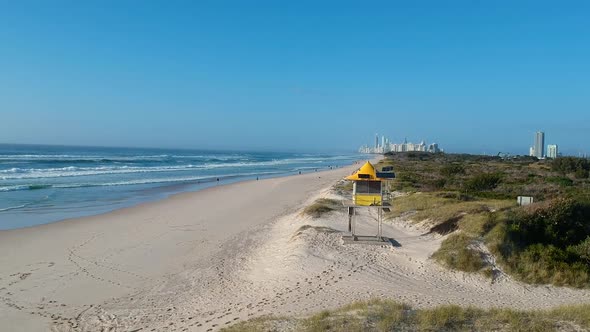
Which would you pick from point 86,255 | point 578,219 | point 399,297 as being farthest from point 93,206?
point 578,219

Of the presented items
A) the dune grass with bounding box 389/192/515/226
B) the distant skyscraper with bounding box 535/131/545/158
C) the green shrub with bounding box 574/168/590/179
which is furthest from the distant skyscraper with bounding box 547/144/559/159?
the dune grass with bounding box 389/192/515/226

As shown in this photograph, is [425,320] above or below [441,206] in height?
below

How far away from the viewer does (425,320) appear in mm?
6078

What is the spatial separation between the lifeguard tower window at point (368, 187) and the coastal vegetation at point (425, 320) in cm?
510

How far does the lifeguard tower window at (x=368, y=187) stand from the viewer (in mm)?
11648

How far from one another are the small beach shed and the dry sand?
120 centimetres

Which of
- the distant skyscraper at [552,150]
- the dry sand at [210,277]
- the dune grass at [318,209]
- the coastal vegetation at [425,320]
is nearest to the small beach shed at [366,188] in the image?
the dry sand at [210,277]

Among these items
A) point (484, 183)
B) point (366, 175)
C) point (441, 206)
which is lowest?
point (441, 206)

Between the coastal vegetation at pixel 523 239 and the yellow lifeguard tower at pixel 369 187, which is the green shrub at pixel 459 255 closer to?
the coastal vegetation at pixel 523 239

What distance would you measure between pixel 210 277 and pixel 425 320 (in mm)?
5156

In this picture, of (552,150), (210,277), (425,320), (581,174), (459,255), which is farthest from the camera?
(552,150)

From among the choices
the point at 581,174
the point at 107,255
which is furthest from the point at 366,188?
the point at 581,174

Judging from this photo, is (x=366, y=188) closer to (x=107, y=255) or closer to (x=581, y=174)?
(x=107, y=255)

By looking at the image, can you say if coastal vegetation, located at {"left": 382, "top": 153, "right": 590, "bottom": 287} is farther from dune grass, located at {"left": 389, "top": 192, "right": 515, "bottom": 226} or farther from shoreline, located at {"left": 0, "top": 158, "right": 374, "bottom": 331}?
shoreline, located at {"left": 0, "top": 158, "right": 374, "bottom": 331}
